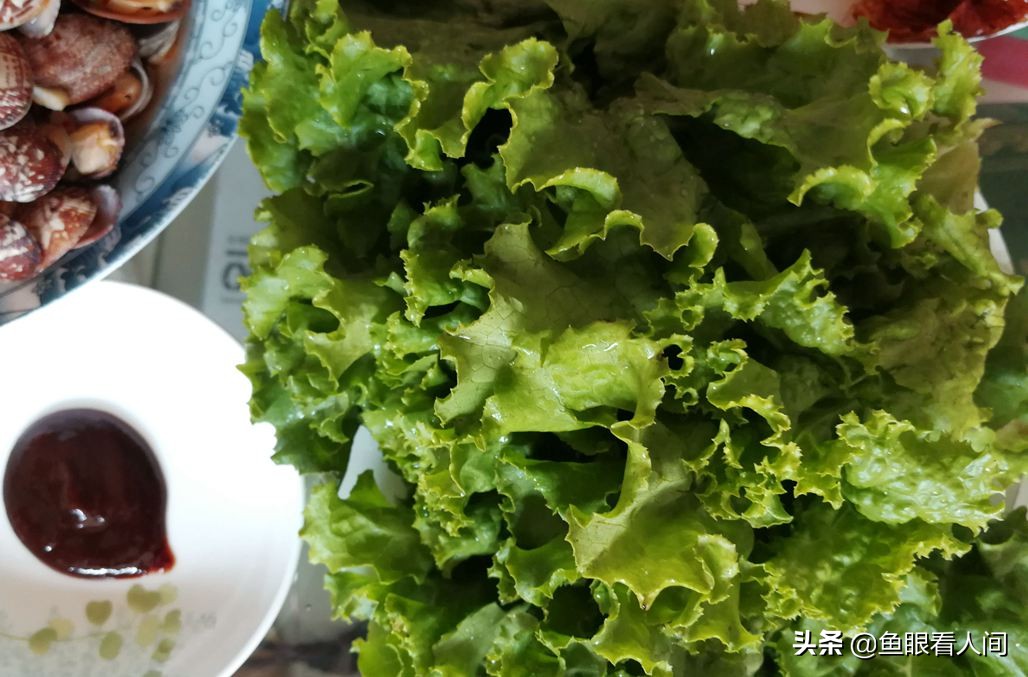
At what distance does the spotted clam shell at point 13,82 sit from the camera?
Answer: 0.79 m

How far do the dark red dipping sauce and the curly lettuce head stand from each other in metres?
0.32

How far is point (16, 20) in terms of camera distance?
30.7 inches

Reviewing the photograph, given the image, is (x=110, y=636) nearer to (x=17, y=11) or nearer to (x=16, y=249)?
(x=16, y=249)

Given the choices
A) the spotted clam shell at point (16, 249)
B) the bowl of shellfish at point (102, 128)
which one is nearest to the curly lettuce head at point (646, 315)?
the bowl of shellfish at point (102, 128)

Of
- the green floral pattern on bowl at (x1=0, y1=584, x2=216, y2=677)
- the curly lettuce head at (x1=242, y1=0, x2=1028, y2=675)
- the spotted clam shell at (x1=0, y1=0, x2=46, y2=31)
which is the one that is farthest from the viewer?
the green floral pattern on bowl at (x1=0, y1=584, x2=216, y2=677)

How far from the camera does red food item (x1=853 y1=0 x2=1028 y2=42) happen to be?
1015mm

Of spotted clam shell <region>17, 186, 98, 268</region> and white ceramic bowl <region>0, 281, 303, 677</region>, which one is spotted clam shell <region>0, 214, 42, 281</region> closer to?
spotted clam shell <region>17, 186, 98, 268</region>

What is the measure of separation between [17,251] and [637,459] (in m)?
0.65

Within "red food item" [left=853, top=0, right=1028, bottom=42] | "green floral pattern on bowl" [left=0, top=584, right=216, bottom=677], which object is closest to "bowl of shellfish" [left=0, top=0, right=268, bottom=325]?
"green floral pattern on bowl" [left=0, top=584, right=216, bottom=677]

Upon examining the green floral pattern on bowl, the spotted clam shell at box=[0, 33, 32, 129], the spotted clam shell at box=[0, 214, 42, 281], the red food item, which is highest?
the red food item

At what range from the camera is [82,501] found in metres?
0.94

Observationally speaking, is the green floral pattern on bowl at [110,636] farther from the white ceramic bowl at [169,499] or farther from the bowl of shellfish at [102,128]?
the bowl of shellfish at [102,128]

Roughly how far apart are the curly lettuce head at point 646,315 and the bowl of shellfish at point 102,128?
154mm

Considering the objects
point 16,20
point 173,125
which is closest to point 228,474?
point 173,125
